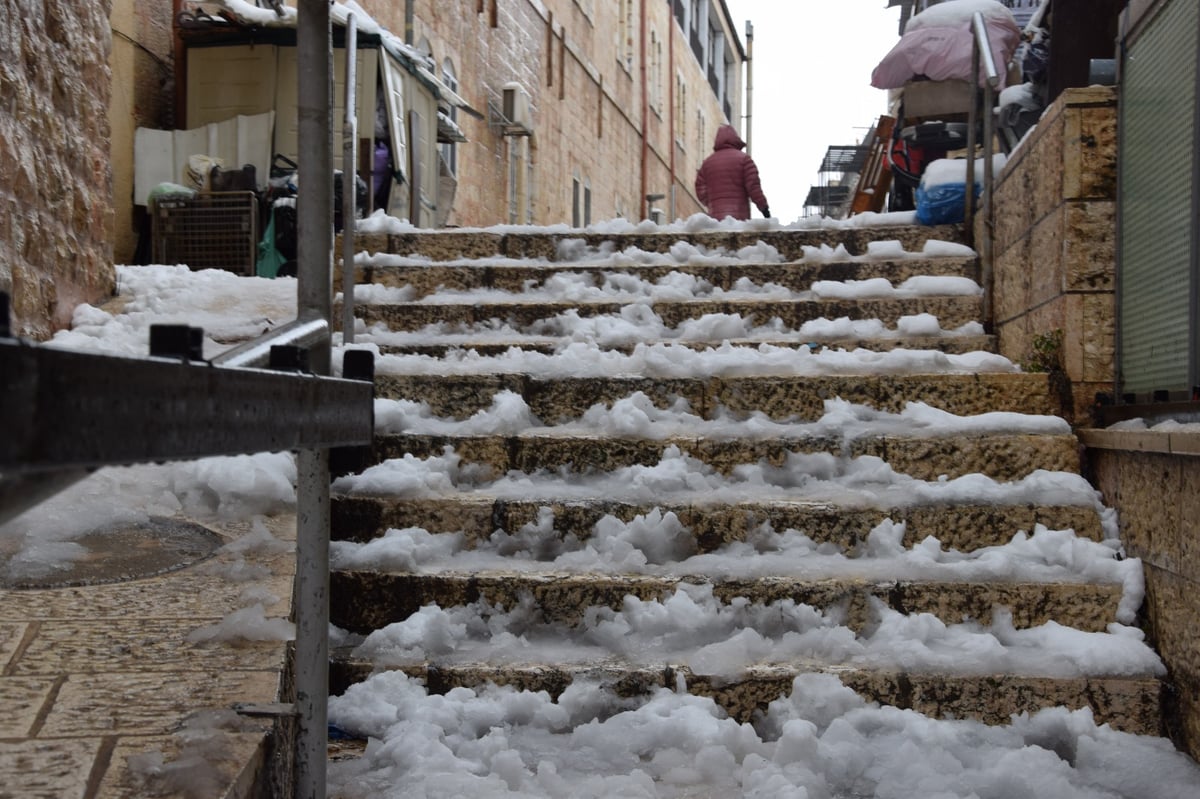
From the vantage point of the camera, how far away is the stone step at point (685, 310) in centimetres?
445

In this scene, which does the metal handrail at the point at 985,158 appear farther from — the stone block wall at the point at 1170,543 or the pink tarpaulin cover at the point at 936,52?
the pink tarpaulin cover at the point at 936,52

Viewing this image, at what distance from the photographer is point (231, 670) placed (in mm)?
2064

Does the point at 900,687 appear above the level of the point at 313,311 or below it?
below

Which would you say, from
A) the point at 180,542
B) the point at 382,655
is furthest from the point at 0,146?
the point at 382,655

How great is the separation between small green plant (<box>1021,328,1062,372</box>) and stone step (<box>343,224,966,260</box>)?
1.76 m

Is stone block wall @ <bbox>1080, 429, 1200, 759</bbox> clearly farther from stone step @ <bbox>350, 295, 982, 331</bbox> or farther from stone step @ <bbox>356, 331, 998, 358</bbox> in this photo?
stone step @ <bbox>350, 295, 982, 331</bbox>

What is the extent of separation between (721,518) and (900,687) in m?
0.78

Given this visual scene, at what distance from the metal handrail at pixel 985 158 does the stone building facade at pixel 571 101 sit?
27.7ft

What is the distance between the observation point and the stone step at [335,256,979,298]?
15.8ft

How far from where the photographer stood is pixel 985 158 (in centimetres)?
438

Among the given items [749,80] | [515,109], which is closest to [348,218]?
[515,109]

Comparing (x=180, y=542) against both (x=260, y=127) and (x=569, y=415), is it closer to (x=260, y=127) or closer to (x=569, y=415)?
(x=569, y=415)

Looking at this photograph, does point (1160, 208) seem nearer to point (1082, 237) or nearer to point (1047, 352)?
point (1082, 237)

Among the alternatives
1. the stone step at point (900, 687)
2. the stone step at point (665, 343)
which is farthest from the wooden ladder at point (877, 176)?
the stone step at point (900, 687)
